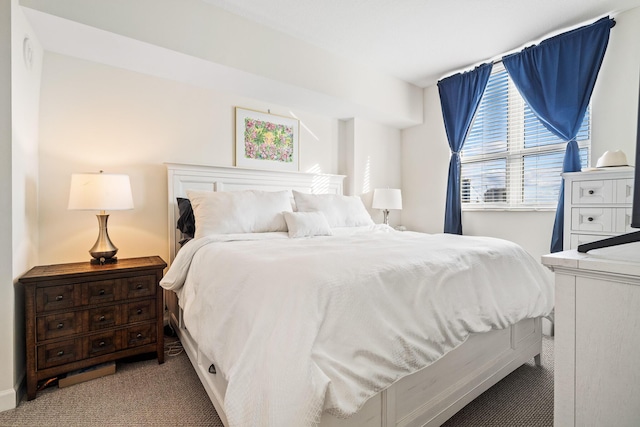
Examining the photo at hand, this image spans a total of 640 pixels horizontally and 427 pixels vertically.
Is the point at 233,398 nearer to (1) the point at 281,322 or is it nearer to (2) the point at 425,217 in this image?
(1) the point at 281,322

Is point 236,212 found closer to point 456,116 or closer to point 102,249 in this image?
point 102,249

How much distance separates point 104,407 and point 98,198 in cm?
122

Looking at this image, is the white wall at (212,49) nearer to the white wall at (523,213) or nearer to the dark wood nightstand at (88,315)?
the white wall at (523,213)

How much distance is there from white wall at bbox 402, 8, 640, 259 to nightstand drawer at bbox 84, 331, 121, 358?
11.1 feet

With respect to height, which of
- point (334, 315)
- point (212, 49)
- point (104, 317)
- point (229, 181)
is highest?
point (212, 49)

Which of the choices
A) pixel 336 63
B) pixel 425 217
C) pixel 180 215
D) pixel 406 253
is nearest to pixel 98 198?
pixel 180 215

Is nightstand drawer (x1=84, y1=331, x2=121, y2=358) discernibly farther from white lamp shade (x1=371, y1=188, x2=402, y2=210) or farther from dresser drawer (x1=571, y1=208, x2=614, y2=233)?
dresser drawer (x1=571, y1=208, x2=614, y2=233)

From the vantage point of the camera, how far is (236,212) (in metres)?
2.38

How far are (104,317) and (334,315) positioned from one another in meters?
1.68

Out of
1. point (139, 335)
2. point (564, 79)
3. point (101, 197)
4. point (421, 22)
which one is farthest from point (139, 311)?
point (564, 79)

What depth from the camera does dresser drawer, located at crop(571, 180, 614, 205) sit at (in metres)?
2.18

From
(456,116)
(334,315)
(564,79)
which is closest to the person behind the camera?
(334,315)

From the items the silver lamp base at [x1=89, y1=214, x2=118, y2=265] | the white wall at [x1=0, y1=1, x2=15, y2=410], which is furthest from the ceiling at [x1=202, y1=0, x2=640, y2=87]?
the silver lamp base at [x1=89, y1=214, x2=118, y2=265]

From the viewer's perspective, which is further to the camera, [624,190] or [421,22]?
[421,22]
